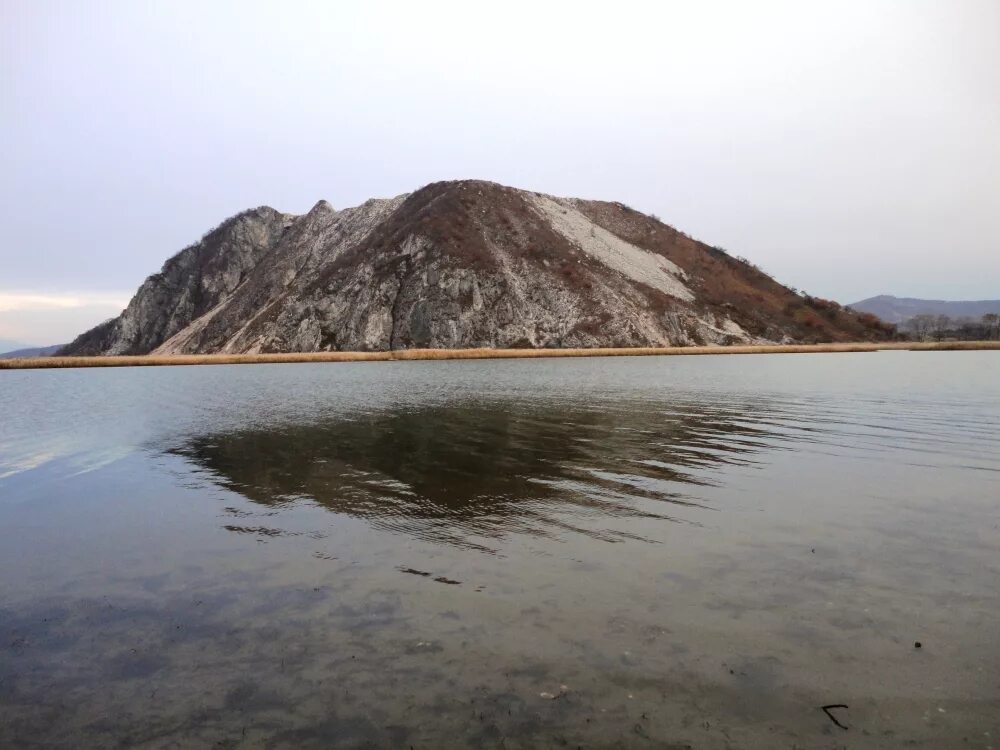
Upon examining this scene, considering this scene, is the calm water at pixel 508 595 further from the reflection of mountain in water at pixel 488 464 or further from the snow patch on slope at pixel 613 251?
the snow patch on slope at pixel 613 251

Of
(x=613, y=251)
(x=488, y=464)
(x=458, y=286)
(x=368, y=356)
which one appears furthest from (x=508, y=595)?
(x=613, y=251)

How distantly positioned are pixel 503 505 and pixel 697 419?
16378mm

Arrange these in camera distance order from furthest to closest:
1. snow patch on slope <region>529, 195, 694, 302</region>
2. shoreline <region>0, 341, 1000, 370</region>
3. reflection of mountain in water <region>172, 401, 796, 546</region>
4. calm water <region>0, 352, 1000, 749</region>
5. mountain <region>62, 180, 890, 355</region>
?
snow patch on slope <region>529, 195, 694, 302</region>, mountain <region>62, 180, 890, 355</region>, shoreline <region>0, 341, 1000, 370</region>, reflection of mountain in water <region>172, 401, 796, 546</region>, calm water <region>0, 352, 1000, 749</region>

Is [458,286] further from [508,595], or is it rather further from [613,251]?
[508,595]

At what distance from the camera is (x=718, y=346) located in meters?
123

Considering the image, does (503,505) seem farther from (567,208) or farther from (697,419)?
(567,208)

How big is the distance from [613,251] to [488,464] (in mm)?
130820

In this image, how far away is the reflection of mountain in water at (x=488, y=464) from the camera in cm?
1387

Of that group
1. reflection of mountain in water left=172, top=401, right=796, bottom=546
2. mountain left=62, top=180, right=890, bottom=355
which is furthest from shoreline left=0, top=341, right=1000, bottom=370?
reflection of mountain in water left=172, top=401, right=796, bottom=546

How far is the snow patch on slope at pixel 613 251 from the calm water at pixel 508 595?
119 metres

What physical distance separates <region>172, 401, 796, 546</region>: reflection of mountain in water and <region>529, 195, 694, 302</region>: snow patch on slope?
11061 centimetres

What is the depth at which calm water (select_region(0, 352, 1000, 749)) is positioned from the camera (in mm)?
6148

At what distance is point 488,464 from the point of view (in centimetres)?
1934

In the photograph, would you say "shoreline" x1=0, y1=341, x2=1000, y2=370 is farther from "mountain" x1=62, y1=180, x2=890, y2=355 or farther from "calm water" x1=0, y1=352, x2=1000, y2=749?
"calm water" x1=0, y1=352, x2=1000, y2=749
